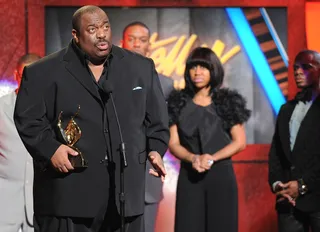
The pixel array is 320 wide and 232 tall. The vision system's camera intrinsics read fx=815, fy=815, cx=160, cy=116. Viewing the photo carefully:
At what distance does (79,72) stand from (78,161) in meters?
0.41

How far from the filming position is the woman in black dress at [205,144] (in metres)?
5.49

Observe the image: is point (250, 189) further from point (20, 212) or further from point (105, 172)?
point (105, 172)

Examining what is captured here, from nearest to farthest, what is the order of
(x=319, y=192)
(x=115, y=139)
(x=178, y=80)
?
(x=115, y=139)
(x=319, y=192)
(x=178, y=80)

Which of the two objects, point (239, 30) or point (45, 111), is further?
point (239, 30)

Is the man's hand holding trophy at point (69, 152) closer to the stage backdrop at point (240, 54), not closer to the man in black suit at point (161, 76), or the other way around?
the man in black suit at point (161, 76)

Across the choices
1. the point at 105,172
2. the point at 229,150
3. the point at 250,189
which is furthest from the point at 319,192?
the point at 105,172

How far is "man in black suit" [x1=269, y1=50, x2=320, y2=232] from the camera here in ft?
17.5

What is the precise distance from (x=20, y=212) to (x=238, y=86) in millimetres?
2316

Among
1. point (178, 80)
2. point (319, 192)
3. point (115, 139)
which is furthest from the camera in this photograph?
point (178, 80)

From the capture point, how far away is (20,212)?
540cm

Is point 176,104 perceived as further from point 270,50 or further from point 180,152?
point 270,50

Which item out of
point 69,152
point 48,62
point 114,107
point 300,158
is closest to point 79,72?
point 48,62

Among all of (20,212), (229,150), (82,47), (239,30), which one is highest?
(239,30)

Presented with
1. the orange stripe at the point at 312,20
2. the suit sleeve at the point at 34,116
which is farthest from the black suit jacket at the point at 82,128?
the orange stripe at the point at 312,20
